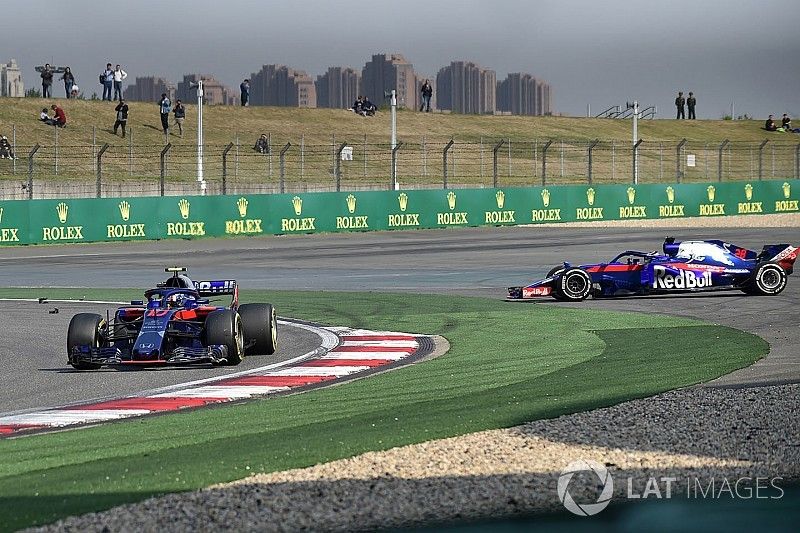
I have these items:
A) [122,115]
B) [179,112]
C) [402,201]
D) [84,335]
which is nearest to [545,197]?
[402,201]

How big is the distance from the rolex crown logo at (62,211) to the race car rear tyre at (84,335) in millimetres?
25193

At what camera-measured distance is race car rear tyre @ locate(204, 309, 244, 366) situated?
15.3 meters

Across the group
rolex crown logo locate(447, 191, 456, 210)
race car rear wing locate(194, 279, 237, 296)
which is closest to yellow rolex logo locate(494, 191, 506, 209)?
rolex crown logo locate(447, 191, 456, 210)

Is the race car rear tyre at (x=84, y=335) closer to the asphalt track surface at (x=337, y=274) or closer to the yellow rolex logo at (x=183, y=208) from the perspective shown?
the asphalt track surface at (x=337, y=274)

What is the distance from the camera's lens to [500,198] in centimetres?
4875

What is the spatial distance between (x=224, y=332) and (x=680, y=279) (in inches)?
384

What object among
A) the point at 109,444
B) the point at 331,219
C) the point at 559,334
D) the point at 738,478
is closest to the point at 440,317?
the point at 559,334

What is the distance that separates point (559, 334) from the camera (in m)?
17.9

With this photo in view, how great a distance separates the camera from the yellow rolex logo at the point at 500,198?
48.6 meters

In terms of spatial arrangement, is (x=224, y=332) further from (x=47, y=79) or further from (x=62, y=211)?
(x=47, y=79)

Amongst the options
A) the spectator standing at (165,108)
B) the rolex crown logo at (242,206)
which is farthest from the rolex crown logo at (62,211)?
the spectator standing at (165,108)

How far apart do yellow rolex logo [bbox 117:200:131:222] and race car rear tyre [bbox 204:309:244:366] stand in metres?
26.5

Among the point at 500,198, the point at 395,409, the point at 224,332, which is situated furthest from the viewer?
the point at 500,198

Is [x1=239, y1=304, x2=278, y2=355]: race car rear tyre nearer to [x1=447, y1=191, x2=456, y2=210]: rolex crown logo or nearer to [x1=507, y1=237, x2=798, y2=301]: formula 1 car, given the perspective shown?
[x1=507, y1=237, x2=798, y2=301]: formula 1 car
